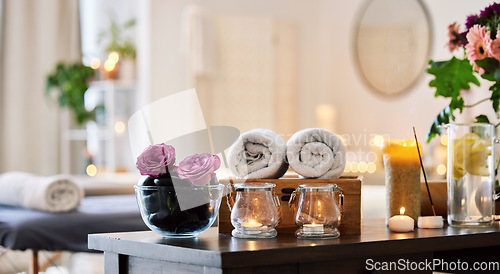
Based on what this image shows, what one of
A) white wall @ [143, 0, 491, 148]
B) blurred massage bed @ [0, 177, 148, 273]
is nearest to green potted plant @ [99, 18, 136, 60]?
white wall @ [143, 0, 491, 148]

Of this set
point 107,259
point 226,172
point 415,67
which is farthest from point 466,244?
point 415,67

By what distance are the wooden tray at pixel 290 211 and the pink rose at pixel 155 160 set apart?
14 centimetres

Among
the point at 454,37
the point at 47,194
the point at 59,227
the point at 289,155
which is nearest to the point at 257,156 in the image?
the point at 289,155

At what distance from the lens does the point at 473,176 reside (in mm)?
1358

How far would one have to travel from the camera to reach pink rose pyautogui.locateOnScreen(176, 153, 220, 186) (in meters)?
1.12

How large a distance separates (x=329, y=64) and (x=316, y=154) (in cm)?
421

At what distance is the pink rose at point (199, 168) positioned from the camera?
44.3 inches

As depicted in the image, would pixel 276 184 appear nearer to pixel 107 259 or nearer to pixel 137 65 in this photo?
pixel 107 259

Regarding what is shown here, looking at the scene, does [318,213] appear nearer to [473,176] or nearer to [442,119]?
[473,176]

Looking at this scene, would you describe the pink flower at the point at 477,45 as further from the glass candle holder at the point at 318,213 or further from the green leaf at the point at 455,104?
the glass candle holder at the point at 318,213

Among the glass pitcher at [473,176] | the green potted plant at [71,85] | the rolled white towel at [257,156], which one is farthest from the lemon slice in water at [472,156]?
the green potted plant at [71,85]

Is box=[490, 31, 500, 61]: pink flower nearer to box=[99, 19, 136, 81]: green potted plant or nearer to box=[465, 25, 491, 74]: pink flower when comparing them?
box=[465, 25, 491, 74]: pink flower

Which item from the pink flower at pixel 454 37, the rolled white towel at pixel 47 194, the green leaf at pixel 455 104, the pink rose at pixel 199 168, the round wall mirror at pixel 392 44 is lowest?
the rolled white towel at pixel 47 194

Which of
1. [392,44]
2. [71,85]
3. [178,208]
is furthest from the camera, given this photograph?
[71,85]
